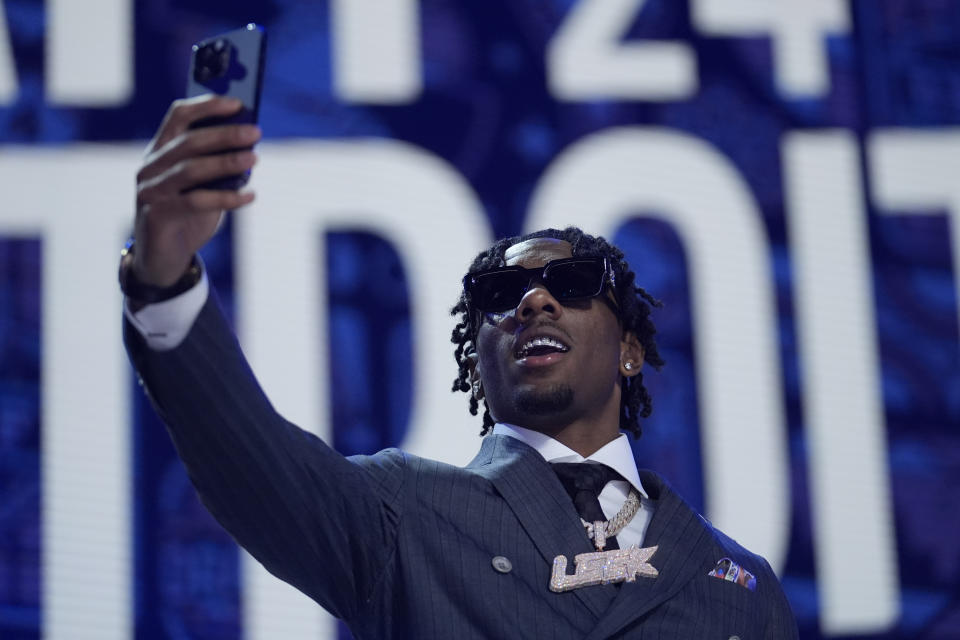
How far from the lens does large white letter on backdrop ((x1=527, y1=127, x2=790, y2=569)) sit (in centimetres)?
365

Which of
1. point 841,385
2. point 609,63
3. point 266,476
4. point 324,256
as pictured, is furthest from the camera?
point 609,63

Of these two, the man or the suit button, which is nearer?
the man

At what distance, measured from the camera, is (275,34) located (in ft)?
12.5

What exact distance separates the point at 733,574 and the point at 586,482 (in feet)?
0.97

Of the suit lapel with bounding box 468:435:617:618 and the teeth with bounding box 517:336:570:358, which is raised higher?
the teeth with bounding box 517:336:570:358

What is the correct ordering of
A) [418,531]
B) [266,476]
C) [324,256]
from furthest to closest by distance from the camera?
1. [324,256]
2. [418,531]
3. [266,476]

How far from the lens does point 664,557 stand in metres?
1.94

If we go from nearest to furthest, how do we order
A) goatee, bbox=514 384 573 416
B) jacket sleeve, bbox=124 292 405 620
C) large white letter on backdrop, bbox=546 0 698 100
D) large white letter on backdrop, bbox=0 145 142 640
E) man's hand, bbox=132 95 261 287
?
man's hand, bbox=132 95 261 287 → jacket sleeve, bbox=124 292 405 620 → goatee, bbox=514 384 573 416 → large white letter on backdrop, bbox=0 145 142 640 → large white letter on backdrop, bbox=546 0 698 100

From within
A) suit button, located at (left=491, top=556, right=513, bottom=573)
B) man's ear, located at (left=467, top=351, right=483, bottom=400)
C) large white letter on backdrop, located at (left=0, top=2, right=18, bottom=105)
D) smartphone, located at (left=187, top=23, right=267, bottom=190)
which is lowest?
suit button, located at (left=491, top=556, right=513, bottom=573)

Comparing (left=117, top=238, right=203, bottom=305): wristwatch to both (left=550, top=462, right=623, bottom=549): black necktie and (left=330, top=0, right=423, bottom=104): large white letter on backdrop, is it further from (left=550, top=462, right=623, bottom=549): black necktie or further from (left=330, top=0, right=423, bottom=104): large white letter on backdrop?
(left=330, top=0, right=423, bottom=104): large white letter on backdrop

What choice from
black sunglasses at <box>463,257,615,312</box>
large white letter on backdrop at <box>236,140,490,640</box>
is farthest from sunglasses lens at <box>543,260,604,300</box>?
large white letter on backdrop at <box>236,140,490,640</box>

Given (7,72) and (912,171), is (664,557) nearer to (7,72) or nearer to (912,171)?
(912,171)

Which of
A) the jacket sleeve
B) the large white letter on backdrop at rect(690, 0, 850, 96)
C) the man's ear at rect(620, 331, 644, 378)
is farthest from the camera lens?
the large white letter on backdrop at rect(690, 0, 850, 96)

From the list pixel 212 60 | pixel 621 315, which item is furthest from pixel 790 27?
pixel 212 60
